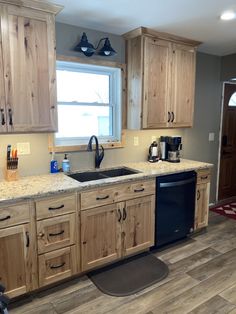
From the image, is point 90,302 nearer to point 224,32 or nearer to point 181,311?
point 181,311

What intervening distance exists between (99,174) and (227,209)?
8.22 feet

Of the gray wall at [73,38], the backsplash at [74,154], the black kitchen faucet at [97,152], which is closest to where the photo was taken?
the backsplash at [74,154]

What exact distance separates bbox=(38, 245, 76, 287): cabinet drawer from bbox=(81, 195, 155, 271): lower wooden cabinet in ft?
0.38

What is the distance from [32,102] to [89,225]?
1199 mm

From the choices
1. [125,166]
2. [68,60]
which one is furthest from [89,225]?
[68,60]

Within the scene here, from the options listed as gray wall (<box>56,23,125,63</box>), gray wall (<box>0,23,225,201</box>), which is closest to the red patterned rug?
gray wall (<box>0,23,225,201</box>)

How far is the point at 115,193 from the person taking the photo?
2400 mm

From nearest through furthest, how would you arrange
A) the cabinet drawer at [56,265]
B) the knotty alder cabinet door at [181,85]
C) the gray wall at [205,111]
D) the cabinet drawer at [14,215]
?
the cabinet drawer at [14,215] → the cabinet drawer at [56,265] → the knotty alder cabinet door at [181,85] → the gray wall at [205,111]

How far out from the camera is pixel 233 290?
2227 millimetres

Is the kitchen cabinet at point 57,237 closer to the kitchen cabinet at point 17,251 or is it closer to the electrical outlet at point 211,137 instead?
the kitchen cabinet at point 17,251

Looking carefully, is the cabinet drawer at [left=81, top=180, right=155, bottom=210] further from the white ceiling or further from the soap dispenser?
the white ceiling

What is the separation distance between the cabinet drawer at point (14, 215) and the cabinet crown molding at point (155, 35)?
2.11 m

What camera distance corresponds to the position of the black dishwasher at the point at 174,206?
8.95 ft

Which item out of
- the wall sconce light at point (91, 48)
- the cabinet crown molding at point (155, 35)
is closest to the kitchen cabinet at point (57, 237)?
the wall sconce light at point (91, 48)
